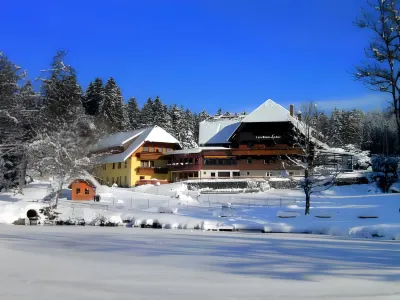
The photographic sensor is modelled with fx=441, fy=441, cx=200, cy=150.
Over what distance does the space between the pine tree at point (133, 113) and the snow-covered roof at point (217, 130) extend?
2271cm

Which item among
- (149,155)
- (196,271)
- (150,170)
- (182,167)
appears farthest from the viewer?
(149,155)

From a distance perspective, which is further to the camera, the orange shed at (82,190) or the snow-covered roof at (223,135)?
the snow-covered roof at (223,135)

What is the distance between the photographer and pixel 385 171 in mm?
48094

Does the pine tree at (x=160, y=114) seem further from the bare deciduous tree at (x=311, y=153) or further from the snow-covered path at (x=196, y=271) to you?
the snow-covered path at (x=196, y=271)

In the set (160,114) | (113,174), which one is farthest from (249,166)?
(160,114)

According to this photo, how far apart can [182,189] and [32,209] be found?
75.1 ft

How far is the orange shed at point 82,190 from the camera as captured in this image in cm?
4576

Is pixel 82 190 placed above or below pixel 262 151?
below

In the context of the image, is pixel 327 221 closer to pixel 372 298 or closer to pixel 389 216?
pixel 389 216

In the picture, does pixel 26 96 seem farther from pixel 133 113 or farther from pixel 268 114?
pixel 133 113

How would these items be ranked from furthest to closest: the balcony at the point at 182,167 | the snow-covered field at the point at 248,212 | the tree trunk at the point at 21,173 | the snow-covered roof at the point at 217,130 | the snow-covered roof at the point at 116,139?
the snow-covered roof at the point at 217,130 → the snow-covered roof at the point at 116,139 → the balcony at the point at 182,167 → the tree trunk at the point at 21,173 → the snow-covered field at the point at 248,212

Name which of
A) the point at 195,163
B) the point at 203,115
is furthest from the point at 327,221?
the point at 203,115

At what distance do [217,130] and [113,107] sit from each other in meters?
19.7

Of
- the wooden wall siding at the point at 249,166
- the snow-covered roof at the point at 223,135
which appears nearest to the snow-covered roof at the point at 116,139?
the snow-covered roof at the point at 223,135
